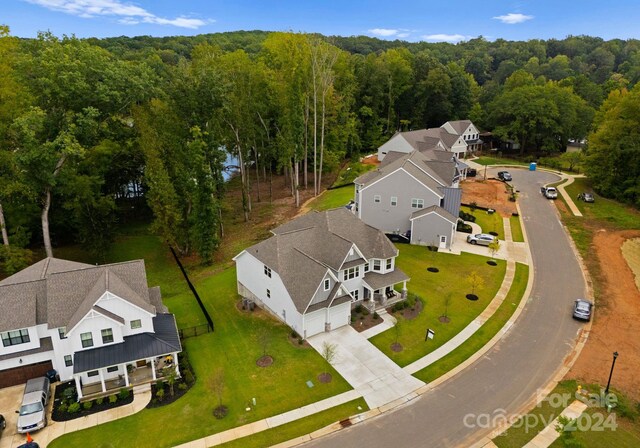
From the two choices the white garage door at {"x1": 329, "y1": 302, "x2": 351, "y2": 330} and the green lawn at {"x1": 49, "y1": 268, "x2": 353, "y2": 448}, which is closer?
the green lawn at {"x1": 49, "y1": 268, "x2": 353, "y2": 448}

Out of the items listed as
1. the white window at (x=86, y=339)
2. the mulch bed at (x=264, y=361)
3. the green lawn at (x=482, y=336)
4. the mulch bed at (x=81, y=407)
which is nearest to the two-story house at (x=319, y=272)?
the mulch bed at (x=264, y=361)

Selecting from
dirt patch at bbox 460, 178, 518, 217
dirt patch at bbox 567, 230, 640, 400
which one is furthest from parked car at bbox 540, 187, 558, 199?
dirt patch at bbox 567, 230, 640, 400

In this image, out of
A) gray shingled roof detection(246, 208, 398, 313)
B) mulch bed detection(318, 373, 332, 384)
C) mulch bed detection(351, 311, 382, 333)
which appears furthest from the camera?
mulch bed detection(351, 311, 382, 333)

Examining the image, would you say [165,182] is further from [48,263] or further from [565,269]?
[565,269]

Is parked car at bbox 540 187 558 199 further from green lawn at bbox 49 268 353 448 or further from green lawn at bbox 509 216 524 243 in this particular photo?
green lawn at bbox 49 268 353 448

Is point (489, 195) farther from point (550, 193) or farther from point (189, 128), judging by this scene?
point (189, 128)

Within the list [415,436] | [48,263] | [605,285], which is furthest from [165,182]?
[605,285]

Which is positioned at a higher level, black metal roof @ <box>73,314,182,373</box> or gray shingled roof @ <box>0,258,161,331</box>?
gray shingled roof @ <box>0,258,161,331</box>

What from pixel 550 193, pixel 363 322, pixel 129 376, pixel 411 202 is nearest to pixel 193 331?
pixel 129 376
